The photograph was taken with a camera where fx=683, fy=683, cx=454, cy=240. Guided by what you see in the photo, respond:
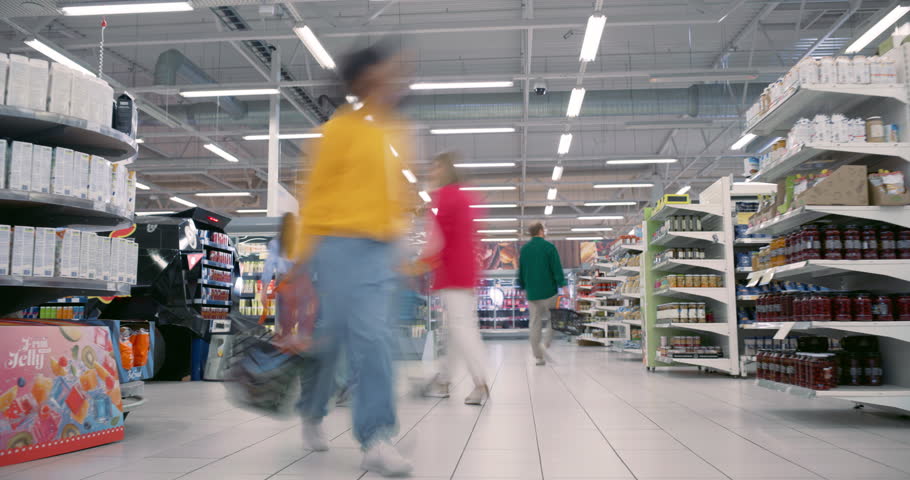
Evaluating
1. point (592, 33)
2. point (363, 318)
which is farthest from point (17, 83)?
point (592, 33)

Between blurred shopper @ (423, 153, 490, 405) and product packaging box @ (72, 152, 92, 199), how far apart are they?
1.96 metres

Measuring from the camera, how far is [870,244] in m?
3.70

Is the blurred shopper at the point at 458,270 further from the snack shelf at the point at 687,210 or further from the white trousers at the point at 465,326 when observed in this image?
the snack shelf at the point at 687,210

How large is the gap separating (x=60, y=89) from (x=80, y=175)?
41 cm

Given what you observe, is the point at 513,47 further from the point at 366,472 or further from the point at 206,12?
the point at 366,472

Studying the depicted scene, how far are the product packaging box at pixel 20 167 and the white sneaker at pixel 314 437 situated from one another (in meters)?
1.69

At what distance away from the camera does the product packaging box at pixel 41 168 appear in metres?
3.12

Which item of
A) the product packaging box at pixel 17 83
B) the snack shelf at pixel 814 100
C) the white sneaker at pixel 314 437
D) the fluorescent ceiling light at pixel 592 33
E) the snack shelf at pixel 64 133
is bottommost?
the white sneaker at pixel 314 437

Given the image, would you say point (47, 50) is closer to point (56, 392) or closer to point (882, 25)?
point (56, 392)

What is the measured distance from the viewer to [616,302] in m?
14.4

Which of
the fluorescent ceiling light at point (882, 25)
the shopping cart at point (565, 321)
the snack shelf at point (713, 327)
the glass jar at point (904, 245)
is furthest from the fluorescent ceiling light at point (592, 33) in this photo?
the shopping cart at point (565, 321)

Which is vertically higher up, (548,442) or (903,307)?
(903,307)

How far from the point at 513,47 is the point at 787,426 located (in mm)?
11156

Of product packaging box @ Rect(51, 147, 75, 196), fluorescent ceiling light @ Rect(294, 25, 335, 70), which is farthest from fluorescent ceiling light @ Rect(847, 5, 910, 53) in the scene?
product packaging box @ Rect(51, 147, 75, 196)
